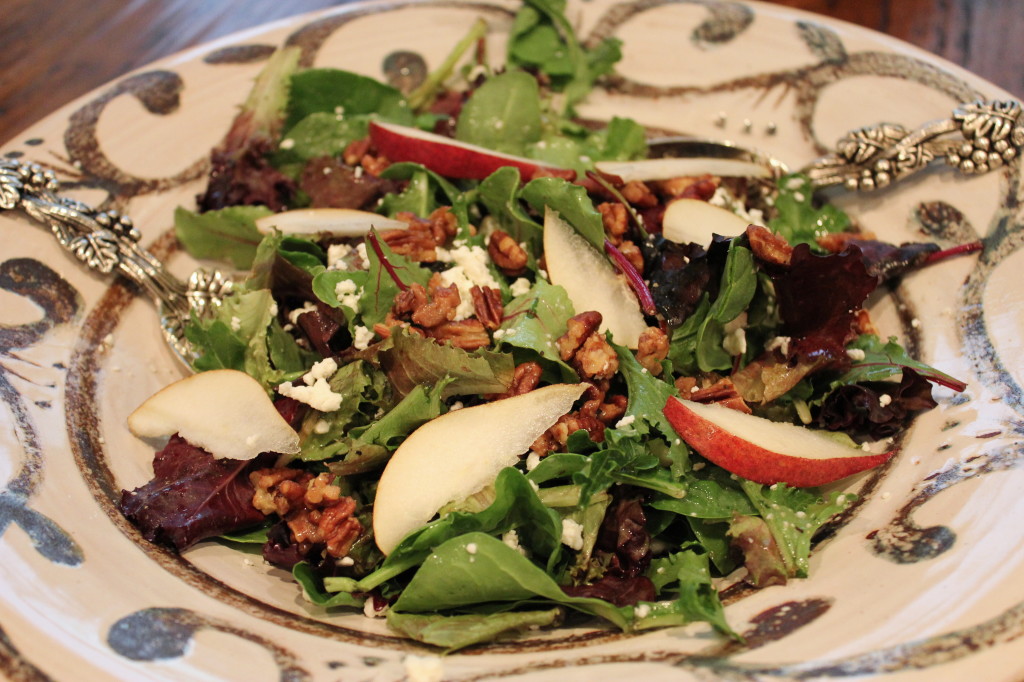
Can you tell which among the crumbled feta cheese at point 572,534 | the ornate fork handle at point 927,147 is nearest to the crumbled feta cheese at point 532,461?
the crumbled feta cheese at point 572,534

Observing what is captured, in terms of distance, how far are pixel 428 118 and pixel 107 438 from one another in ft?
4.79

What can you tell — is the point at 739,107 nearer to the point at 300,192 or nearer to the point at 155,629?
the point at 300,192

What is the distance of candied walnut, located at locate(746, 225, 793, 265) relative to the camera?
1.75 metres

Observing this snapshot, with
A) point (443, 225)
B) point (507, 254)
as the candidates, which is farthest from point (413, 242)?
point (507, 254)

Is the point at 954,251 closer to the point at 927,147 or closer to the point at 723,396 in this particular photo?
the point at 927,147

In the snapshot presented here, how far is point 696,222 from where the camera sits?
1956 mm

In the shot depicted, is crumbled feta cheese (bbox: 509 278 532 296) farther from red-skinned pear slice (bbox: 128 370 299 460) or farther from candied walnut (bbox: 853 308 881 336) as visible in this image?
candied walnut (bbox: 853 308 881 336)

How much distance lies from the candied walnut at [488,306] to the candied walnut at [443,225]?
278 millimetres

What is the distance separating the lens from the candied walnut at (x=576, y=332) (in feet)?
5.54

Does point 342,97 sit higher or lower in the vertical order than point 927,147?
higher

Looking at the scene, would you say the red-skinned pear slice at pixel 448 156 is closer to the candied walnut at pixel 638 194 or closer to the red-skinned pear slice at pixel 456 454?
the candied walnut at pixel 638 194

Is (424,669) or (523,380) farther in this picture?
(523,380)

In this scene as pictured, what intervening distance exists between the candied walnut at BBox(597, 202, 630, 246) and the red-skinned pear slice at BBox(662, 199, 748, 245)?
0.11 metres

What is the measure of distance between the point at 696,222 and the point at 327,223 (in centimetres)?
101
